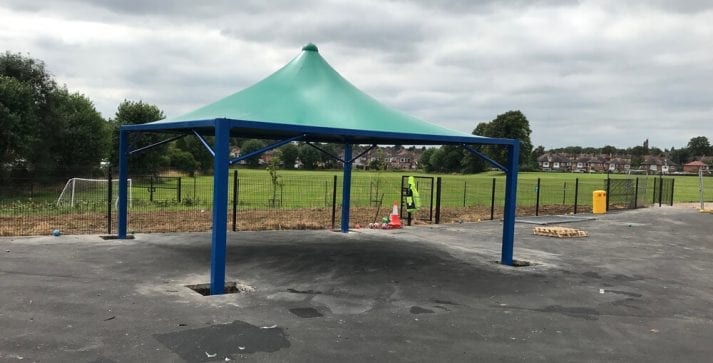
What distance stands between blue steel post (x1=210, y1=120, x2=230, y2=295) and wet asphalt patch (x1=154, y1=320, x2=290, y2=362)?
61.7 inches

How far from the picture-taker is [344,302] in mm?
7535

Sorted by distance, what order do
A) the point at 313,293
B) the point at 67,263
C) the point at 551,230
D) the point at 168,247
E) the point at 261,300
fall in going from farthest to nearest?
the point at 551,230 < the point at 168,247 < the point at 67,263 < the point at 313,293 < the point at 261,300

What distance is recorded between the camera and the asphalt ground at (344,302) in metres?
5.63

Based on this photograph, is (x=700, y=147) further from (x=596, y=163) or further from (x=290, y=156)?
(x=290, y=156)

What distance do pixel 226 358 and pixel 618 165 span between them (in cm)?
18712

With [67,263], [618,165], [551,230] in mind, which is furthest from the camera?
[618,165]

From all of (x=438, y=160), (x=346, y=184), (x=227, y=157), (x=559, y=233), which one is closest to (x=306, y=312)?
(x=227, y=157)

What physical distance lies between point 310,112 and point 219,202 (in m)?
2.41

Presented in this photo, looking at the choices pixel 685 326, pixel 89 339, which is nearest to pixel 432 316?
pixel 685 326

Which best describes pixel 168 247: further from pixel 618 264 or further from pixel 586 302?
pixel 618 264

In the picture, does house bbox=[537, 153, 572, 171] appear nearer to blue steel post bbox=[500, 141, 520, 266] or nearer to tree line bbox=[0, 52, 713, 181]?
Answer: tree line bbox=[0, 52, 713, 181]

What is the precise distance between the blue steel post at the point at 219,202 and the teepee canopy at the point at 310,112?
0.23m

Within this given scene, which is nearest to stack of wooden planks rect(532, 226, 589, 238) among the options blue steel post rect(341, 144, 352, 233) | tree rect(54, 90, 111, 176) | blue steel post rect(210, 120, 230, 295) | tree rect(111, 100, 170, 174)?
blue steel post rect(341, 144, 352, 233)

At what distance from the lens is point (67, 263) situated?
9.32 m
